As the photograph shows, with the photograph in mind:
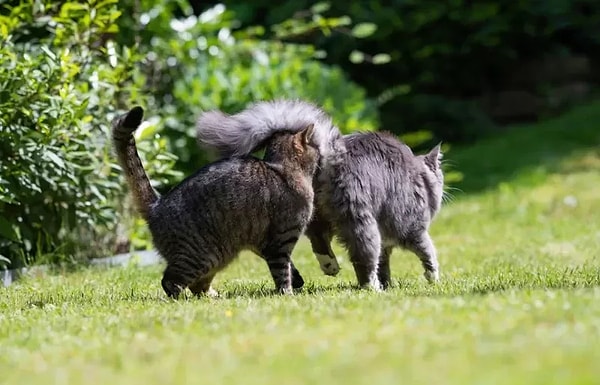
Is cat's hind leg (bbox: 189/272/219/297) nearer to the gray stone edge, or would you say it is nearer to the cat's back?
the cat's back

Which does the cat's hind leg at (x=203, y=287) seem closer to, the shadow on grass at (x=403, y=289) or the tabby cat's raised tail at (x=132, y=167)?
the shadow on grass at (x=403, y=289)

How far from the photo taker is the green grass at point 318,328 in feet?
14.4

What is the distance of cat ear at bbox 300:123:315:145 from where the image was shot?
7.70 meters

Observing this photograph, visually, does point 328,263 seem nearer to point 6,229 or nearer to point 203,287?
point 203,287

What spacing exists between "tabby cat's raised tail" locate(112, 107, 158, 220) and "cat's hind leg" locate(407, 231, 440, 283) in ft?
6.48

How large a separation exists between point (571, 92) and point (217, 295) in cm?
1234

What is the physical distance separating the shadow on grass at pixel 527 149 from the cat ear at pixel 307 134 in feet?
23.1

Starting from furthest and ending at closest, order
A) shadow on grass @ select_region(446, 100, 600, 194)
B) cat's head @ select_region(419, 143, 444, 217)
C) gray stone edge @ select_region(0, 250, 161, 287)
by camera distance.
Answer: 1. shadow on grass @ select_region(446, 100, 600, 194)
2. gray stone edge @ select_region(0, 250, 161, 287)
3. cat's head @ select_region(419, 143, 444, 217)

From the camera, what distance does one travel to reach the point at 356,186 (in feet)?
25.1

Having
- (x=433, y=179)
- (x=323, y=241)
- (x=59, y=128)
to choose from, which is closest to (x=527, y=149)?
(x=433, y=179)

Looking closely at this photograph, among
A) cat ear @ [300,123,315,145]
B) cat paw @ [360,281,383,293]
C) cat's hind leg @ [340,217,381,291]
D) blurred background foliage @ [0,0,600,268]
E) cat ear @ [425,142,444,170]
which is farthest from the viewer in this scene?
blurred background foliage @ [0,0,600,268]

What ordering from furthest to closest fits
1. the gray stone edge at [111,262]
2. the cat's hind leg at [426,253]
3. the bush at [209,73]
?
the bush at [209,73], the gray stone edge at [111,262], the cat's hind leg at [426,253]

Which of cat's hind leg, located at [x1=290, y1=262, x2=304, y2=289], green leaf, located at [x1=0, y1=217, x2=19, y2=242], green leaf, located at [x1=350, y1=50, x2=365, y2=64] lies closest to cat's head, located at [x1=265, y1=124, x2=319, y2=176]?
cat's hind leg, located at [x1=290, y1=262, x2=304, y2=289]

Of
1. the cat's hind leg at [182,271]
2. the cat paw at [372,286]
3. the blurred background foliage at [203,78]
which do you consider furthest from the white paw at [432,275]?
the blurred background foliage at [203,78]
